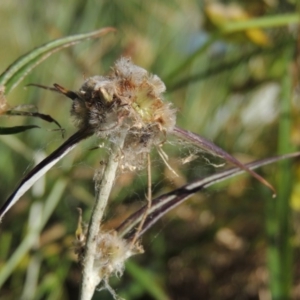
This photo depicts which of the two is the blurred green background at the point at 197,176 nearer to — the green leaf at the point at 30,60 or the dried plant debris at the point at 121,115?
the green leaf at the point at 30,60

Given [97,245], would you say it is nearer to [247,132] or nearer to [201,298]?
[201,298]

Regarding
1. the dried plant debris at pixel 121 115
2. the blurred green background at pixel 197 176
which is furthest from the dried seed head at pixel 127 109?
the blurred green background at pixel 197 176

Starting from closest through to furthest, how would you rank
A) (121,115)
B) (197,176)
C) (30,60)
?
(121,115)
(30,60)
(197,176)

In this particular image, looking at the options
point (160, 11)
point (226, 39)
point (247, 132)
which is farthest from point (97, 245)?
point (160, 11)

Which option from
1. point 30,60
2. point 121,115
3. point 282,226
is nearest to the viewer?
point 121,115

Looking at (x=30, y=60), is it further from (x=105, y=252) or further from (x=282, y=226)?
(x=282, y=226)

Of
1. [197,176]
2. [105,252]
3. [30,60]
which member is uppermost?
[197,176]

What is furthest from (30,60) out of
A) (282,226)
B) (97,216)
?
(282,226)
